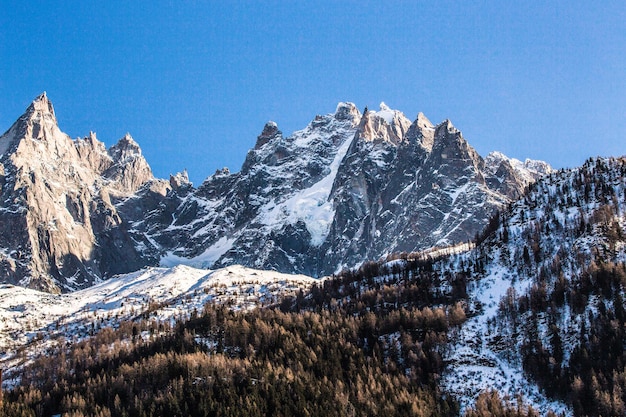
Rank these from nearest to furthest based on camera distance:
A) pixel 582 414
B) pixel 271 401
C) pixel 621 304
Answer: pixel 582 414, pixel 271 401, pixel 621 304

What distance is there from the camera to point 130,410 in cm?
18375

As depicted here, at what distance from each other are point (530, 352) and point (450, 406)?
29.6m

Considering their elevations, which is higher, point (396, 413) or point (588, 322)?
point (588, 322)

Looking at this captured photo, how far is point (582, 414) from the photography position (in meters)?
164

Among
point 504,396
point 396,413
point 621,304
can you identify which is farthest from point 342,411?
point 621,304

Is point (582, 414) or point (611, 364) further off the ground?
point (611, 364)

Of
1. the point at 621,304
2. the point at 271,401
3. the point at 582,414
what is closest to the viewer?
the point at 582,414

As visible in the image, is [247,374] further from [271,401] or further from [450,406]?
[450,406]

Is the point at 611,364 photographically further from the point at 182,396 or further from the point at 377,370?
the point at 182,396

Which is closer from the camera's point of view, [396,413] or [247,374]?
[396,413]

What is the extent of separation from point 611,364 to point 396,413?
56041 mm

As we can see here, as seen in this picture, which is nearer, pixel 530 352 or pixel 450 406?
pixel 450 406

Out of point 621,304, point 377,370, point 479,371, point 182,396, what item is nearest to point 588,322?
point 621,304

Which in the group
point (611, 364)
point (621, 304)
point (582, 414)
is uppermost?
point (621, 304)
